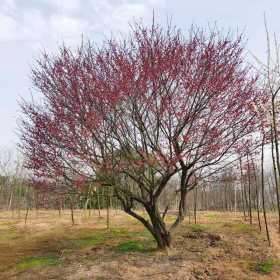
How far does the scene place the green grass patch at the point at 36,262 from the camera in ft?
29.5

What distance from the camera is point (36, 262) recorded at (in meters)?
9.28

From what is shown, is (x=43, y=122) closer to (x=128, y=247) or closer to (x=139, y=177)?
(x=139, y=177)

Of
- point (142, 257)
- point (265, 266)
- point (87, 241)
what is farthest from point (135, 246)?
point (265, 266)

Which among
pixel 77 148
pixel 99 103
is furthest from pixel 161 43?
pixel 77 148

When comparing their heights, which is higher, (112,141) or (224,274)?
(112,141)

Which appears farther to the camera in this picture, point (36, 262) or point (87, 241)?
point (87, 241)

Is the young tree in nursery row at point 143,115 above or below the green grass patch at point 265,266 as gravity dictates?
above

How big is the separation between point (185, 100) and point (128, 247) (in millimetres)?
4514

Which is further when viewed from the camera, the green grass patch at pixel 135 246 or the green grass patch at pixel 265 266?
the green grass patch at pixel 135 246

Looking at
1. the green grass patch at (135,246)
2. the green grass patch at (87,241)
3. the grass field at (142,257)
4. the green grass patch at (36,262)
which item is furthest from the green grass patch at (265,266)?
the green grass patch at (87,241)

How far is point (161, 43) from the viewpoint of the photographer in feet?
30.5

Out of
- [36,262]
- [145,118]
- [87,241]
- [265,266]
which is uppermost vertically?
[145,118]

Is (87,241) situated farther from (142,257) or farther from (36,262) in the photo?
(142,257)

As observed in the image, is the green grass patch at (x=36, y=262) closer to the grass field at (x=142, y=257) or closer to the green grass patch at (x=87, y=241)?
the grass field at (x=142, y=257)
